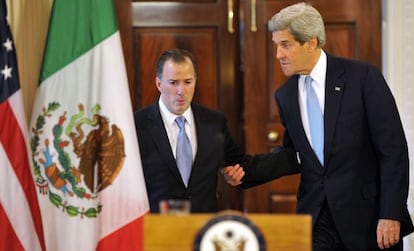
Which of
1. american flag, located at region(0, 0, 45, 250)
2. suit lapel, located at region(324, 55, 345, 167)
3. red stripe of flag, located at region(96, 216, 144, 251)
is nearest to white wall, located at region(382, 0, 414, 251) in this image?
suit lapel, located at region(324, 55, 345, 167)

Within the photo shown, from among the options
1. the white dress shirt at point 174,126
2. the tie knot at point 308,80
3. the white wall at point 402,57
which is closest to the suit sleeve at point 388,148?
the tie knot at point 308,80

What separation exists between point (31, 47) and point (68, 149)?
46 centimetres

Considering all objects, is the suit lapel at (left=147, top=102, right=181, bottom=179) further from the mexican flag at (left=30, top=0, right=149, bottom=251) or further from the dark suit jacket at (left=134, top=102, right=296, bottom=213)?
the mexican flag at (left=30, top=0, right=149, bottom=251)

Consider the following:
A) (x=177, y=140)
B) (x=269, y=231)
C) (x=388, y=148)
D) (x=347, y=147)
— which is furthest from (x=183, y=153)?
(x=269, y=231)

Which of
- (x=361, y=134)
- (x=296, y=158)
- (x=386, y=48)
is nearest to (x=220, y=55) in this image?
(x=386, y=48)

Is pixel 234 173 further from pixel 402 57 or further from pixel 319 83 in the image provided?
pixel 402 57

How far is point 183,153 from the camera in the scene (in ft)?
10.5

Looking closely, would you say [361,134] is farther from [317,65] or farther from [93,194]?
[93,194]

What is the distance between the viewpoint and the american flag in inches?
118

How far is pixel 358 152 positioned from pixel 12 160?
137 centimetres

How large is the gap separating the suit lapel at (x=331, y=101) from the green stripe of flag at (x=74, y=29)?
91 centimetres

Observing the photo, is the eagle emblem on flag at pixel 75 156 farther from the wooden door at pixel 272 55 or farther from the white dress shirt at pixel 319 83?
the wooden door at pixel 272 55

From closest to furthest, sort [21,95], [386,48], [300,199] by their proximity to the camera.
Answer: [21,95], [300,199], [386,48]

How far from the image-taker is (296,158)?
136 inches
